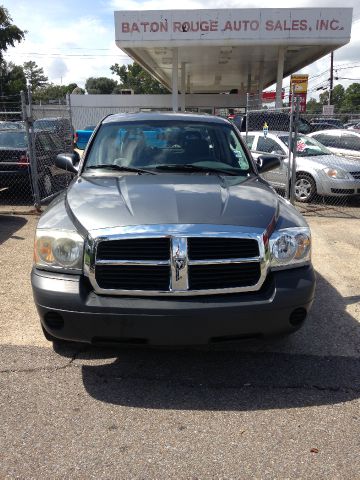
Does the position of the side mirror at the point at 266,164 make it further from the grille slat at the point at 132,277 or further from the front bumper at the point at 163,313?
the grille slat at the point at 132,277

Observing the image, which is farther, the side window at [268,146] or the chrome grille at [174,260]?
the side window at [268,146]

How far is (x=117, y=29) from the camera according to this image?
68.4ft

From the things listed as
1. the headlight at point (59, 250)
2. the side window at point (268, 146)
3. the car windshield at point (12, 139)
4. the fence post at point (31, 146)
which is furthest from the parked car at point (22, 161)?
the headlight at point (59, 250)

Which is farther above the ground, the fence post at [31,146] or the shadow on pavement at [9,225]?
the fence post at [31,146]

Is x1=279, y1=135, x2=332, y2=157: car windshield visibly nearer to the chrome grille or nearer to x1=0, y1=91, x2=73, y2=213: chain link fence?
x1=0, y1=91, x2=73, y2=213: chain link fence

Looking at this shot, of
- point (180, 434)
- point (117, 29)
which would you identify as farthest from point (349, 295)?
point (117, 29)

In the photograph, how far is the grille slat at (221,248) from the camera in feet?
9.73

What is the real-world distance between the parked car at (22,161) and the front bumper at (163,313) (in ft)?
23.2

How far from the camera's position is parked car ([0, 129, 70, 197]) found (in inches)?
376

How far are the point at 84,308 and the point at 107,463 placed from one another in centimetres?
91

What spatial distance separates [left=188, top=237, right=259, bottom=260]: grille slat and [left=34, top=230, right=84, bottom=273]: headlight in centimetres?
76

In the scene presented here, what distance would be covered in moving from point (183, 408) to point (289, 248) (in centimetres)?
130

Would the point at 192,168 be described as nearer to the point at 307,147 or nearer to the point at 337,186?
the point at 337,186

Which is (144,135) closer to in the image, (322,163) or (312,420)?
(312,420)
